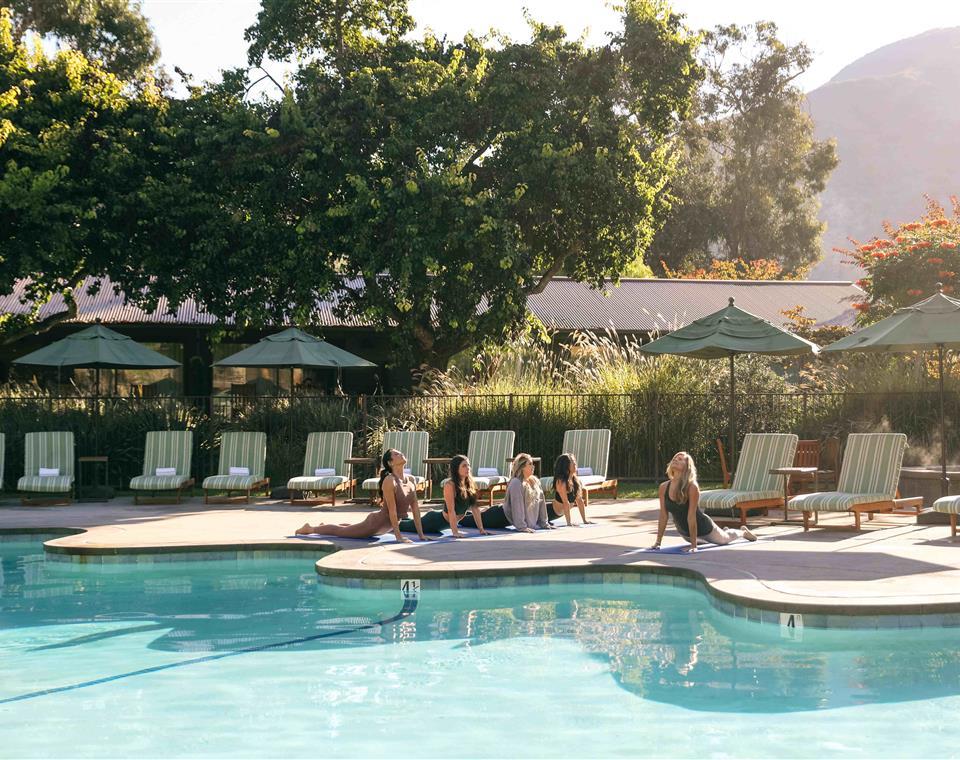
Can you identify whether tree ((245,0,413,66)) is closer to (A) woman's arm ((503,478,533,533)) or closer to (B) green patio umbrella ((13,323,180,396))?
(B) green patio umbrella ((13,323,180,396))

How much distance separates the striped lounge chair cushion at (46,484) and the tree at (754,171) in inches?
1534

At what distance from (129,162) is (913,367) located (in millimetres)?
13732

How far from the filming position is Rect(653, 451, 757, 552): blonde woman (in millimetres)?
10391

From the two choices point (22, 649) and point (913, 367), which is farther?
point (913, 367)

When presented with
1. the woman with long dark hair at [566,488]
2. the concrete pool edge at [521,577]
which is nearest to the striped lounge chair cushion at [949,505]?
the concrete pool edge at [521,577]

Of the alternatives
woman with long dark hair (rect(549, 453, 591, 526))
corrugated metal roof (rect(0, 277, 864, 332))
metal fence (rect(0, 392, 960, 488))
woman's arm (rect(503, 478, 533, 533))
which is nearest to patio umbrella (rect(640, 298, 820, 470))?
woman with long dark hair (rect(549, 453, 591, 526))

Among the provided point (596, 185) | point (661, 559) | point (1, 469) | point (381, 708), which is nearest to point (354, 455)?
point (1, 469)

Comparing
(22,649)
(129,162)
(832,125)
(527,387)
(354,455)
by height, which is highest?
(832,125)

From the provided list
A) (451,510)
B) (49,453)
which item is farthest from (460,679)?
(49,453)

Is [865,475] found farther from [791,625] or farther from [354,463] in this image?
[354,463]

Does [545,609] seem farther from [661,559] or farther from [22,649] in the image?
[22,649]

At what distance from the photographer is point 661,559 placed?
9.96m

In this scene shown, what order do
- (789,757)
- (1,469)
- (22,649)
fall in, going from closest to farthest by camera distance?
(789,757) < (22,649) < (1,469)

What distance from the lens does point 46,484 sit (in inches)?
643
